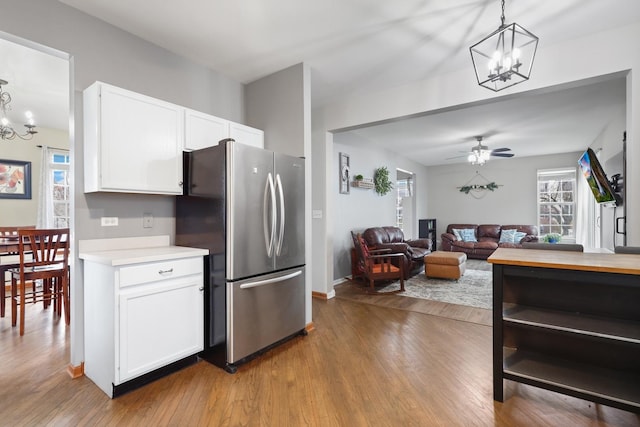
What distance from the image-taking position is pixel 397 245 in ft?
17.4

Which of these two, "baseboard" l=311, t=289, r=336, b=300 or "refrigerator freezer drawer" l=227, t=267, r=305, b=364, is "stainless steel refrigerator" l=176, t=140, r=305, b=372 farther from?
"baseboard" l=311, t=289, r=336, b=300

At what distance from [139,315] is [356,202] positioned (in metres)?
4.46

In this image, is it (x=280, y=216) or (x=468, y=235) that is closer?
(x=280, y=216)

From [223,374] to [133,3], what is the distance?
9.45ft

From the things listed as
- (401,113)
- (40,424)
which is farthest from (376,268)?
(40,424)

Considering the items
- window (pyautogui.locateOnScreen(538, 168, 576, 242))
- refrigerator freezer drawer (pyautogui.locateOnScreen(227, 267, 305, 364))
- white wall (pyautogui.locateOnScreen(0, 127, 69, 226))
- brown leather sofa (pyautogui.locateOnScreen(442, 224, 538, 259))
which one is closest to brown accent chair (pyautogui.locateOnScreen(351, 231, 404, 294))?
refrigerator freezer drawer (pyautogui.locateOnScreen(227, 267, 305, 364))

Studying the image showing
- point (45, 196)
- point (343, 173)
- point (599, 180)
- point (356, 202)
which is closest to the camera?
point (599, 180)

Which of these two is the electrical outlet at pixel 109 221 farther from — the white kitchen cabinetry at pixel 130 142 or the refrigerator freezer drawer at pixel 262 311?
the refrigerator freezer drawer at pixel 262 311

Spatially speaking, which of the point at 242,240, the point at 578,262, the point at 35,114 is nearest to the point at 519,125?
the point at 578,262

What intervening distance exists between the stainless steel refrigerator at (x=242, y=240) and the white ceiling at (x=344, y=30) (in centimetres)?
106

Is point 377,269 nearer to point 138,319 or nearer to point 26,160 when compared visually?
point 138,319

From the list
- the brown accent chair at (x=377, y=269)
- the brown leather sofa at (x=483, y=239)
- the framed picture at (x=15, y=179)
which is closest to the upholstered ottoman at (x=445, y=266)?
the brown accent chair at (x=377, y=269)

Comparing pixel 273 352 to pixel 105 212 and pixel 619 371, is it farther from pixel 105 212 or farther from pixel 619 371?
pixel 619 371

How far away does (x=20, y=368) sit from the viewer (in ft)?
7.70
